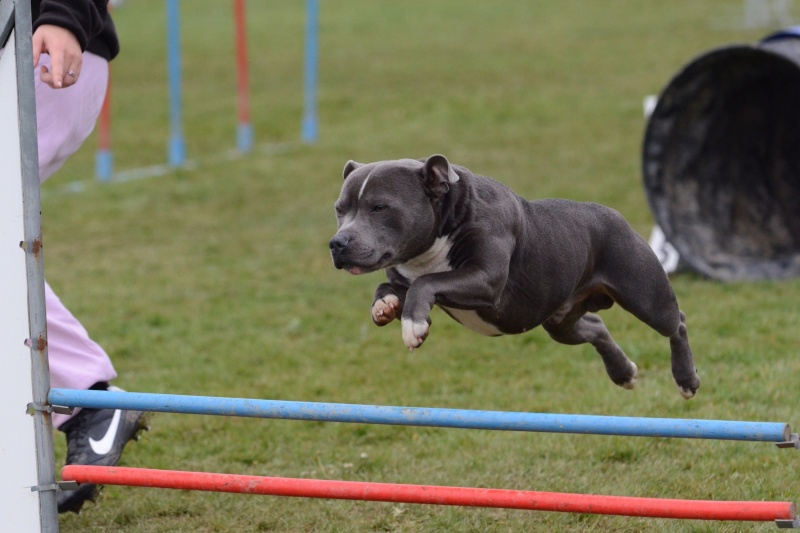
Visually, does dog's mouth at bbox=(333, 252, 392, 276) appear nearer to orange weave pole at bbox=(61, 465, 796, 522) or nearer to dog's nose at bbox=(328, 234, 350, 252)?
dog's nose at bbox=(328, 234, 350, 252)

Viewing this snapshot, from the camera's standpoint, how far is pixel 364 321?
Answer: 676 cm

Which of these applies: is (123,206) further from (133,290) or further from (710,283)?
(710,283)

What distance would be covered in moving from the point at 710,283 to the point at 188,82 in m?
12.3

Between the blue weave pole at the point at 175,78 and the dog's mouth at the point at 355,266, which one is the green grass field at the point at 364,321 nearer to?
the blue weave pole at the point at 175,78

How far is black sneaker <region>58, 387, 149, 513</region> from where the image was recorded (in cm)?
393

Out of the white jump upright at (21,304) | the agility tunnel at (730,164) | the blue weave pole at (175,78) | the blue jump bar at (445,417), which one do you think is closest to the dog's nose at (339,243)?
the blue jump bar at (445,417)

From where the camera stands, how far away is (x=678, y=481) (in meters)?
4.21

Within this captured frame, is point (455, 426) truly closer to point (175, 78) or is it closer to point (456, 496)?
point (456, 496)

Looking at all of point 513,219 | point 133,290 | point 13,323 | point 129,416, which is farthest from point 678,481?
point 133,290

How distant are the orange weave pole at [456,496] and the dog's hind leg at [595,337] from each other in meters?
0.82

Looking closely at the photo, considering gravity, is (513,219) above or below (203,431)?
above

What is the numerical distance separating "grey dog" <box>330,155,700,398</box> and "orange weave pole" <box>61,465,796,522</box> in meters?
0.42

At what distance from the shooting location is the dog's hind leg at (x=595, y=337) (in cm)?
378

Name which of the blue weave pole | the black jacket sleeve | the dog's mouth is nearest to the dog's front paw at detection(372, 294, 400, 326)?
the dog's mouth
